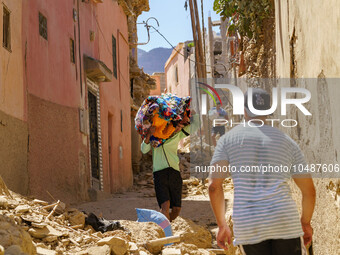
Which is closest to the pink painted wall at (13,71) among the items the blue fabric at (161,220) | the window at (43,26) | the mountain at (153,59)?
the window at (43,26)

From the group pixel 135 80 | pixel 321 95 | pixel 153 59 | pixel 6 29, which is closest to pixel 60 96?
pixel 6 29

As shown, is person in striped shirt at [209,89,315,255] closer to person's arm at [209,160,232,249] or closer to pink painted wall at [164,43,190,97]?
person's arm at [209,160,232,249]

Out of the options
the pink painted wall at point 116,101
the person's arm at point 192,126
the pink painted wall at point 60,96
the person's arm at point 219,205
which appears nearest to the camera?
the person's arm at point 219,205

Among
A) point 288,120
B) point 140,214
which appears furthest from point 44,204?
point 288,120

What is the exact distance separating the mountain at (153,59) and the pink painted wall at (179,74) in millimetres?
130774

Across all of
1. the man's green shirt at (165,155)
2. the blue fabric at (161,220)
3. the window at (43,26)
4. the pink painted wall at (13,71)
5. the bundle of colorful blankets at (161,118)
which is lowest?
the blue fabric at (161,220)

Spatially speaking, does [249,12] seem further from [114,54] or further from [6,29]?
[114,54]

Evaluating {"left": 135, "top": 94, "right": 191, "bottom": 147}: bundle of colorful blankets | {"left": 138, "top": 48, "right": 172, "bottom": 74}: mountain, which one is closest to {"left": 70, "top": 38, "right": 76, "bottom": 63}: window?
{"left": 135, "top": 94, "right": 191, "bottom": 147}: bundle of colorful blankets

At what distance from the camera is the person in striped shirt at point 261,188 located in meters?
3.46

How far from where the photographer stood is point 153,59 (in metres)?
186

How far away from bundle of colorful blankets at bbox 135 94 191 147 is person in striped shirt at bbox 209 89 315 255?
356 cm

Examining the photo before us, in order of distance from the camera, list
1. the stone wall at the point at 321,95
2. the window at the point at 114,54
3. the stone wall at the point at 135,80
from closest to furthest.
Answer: the stone wall at the point at 321,95 → the window at the point at 114,54 → the stone wall at the point at 135,80

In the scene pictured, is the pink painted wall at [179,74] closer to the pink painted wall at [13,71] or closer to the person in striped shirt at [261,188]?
the pink painted wall at [13,71]

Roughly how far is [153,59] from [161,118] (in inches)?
7101
